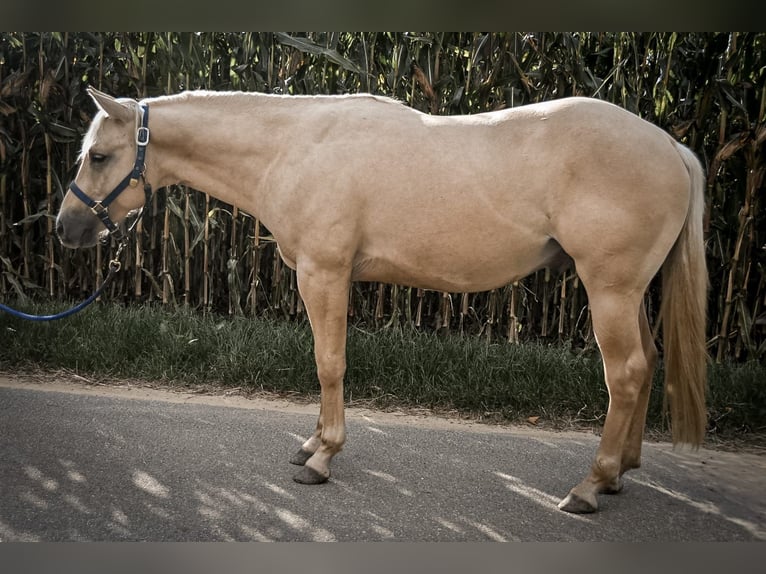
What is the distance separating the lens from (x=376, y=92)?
602cm

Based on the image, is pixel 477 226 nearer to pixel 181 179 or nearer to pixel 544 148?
pixel 544 148

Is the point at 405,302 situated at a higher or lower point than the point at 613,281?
lower

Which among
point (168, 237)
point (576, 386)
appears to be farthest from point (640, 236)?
point (168, 237)

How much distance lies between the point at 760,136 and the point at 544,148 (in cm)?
259

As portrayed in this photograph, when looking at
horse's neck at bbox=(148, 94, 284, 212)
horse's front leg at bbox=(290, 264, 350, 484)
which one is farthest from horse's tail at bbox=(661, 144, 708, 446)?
horse's neck at bbox=(148, 94, 284, 212)

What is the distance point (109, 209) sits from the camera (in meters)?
3.61

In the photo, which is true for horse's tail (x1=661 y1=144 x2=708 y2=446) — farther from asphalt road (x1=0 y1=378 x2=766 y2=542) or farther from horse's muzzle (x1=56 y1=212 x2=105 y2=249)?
horse's muzzle (x1=56 y1=212 x2=105 y2=249)

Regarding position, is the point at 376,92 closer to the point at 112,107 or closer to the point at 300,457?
the point at 112,107

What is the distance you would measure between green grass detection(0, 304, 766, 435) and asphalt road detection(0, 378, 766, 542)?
311mm

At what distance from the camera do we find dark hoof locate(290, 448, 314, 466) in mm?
3799

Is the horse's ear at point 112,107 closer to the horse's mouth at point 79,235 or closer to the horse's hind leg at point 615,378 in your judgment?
the horse's mouth at point 79,235

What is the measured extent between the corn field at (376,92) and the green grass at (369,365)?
0.44 meters

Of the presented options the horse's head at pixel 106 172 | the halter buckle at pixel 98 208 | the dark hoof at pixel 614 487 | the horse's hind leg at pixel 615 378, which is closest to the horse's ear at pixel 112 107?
the horse's head at pixel 106 172

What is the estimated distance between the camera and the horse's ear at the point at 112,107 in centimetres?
341
